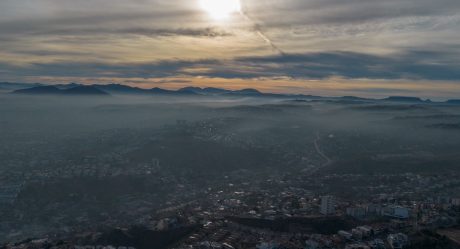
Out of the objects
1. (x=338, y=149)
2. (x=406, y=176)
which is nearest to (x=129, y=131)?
(x=338, y=149)

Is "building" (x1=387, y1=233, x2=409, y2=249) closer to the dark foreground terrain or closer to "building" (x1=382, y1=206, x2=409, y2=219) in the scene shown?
the dark foreground terrain

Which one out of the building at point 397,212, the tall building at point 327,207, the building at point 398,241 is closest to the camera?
the building at point 398,241

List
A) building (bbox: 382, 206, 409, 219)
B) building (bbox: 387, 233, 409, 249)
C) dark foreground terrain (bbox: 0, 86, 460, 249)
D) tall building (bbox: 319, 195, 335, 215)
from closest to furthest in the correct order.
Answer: building (bbox: 387, 233, 409, 249)
dark foreground terrain (bbox: 0, 86, 460, 249)
building (bbox: 382, 206, 409, 219)
tall building (bbox: 319, 195, 335, 215)

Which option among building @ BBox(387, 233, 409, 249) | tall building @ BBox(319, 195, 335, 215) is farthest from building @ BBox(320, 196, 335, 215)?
building @ BBox(387, 233, 409, 249)

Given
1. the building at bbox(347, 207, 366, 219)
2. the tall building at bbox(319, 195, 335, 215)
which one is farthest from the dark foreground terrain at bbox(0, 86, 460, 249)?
the tall building at bbox(319, 195, 335, 215)

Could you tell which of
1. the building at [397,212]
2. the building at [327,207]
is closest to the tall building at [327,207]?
the building at [327,207]

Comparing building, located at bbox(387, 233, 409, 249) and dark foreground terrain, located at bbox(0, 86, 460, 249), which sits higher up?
building, located at bbox(387, 233, 409, 249)

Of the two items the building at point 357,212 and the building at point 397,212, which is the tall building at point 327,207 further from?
the building at point 397,212

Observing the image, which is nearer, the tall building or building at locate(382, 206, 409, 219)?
building at locate(382, 206, 409, 219)

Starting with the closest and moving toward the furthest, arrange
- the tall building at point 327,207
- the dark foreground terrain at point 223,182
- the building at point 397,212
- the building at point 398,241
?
the building at point 398,241 < the dark foreground terrain at point 223,182 < the building at point 397,212 < the tall building at point 327,207

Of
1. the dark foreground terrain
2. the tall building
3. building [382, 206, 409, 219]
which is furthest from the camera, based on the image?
the tall building

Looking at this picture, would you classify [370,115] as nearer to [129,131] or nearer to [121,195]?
[129,131]
